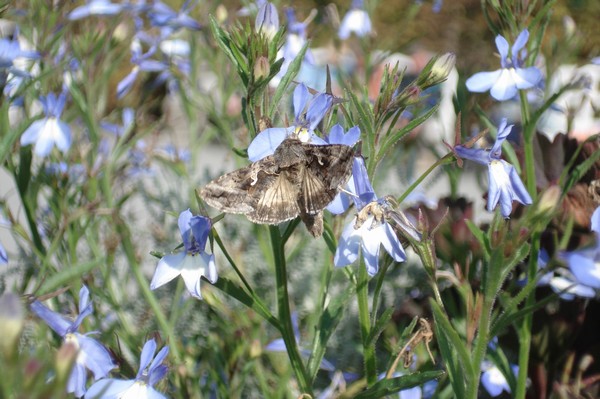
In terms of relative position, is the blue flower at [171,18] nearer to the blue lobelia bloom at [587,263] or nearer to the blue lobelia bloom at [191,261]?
the blue lobelia bloom at [191,261]

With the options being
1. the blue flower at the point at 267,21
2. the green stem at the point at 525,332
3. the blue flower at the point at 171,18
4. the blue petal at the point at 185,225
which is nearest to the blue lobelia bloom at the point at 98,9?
the blue flower at the point at 171,18

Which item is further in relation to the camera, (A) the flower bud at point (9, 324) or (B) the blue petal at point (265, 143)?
(B) the blue petal at point (265, 143)

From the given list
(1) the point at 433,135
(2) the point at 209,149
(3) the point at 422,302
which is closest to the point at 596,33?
(1) the point at 433,135

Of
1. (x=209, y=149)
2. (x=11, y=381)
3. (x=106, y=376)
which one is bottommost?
(x=209, y=149)

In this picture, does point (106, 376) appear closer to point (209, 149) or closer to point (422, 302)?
point (422, 302)

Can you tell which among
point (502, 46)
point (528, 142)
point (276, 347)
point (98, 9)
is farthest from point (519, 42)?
point (98, 9)

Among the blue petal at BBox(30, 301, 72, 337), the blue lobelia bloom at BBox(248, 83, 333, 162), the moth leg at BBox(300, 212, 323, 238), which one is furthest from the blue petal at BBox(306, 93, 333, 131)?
the blue petal at BBox(30, 301, 72, 337)
